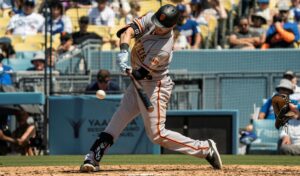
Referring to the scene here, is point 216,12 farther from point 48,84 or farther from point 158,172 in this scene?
point 158,172

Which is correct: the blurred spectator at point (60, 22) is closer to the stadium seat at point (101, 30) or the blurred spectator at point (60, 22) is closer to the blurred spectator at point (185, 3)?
the stadium seat at point (101, 30)

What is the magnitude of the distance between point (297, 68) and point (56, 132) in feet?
17.1

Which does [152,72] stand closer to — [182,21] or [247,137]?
[247,137]

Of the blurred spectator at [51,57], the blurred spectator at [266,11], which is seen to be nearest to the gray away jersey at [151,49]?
the blurred spectator at [51,57]

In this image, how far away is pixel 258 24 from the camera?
1967 cm

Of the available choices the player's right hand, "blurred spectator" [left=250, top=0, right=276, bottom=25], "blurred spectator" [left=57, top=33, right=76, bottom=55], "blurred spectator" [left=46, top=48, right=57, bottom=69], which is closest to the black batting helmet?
the player's right hand

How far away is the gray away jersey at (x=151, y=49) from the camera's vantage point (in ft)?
33.6

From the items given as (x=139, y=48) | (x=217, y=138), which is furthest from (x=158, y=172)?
(x=217, y=138)

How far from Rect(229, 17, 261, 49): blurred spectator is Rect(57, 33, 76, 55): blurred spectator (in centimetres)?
337

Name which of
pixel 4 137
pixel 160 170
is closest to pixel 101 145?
pixel 160 170

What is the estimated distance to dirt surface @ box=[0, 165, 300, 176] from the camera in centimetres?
1029

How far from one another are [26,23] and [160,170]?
10165mm

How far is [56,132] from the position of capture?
16.5 m

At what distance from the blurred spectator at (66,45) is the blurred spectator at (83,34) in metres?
0.13
